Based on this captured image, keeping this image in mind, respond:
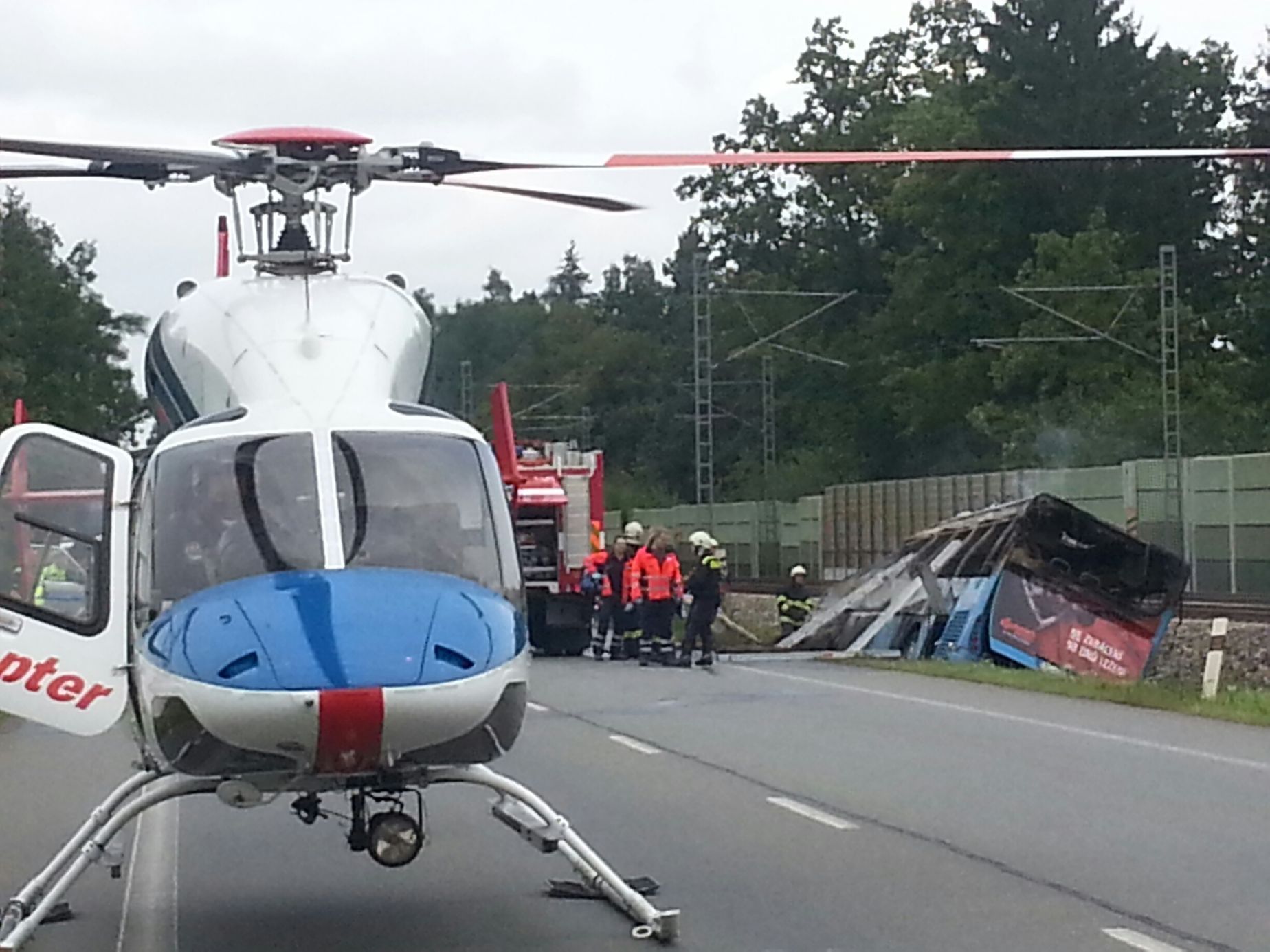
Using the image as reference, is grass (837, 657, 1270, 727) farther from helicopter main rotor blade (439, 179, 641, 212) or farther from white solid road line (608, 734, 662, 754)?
helicopter main rotor blade (439, 179, 641, 212)

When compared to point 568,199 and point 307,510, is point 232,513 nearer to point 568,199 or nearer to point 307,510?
point 307,510

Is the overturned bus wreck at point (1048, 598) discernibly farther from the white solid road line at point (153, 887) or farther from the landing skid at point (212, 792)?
the landing skid at point (212, 792)

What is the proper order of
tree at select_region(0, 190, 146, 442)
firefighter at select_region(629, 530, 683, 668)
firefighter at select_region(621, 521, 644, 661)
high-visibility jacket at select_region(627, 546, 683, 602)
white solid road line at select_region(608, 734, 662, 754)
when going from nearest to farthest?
1. white solid road line at select_region(608, 734, 662, 754)
2. firefighter at select_region(629, 530, 683, 668)
3. high-visibility jacket at select_region(627, 546, 683, 602)
4. firefighter at select_region(621, 521, 644, 661)
5. tree at select_region(0, 190, 146, 442)

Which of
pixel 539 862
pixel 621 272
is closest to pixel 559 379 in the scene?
pixel 621 272

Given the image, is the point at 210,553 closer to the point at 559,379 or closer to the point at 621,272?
the point at 559,379

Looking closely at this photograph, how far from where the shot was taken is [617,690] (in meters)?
25.1

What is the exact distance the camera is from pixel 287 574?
914 cm

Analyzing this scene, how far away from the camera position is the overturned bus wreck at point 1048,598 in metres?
29.0

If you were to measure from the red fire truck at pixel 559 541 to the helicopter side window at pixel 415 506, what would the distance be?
24.5 m

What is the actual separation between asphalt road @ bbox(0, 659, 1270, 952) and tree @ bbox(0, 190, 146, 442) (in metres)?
54.4

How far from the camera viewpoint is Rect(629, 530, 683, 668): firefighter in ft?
99.7

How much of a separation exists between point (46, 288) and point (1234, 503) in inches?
1896

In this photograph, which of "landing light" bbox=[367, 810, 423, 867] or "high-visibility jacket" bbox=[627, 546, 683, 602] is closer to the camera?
"landing light" bbox=[367, 810, 423, 867]

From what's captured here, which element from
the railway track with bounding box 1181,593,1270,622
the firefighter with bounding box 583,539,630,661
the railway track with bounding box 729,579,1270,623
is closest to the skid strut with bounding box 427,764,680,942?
the firefighter with bounding box 583,539,630,661
